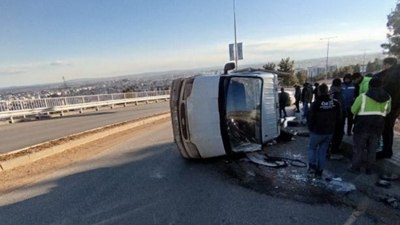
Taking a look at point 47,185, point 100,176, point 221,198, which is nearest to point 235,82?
→ point 221,198

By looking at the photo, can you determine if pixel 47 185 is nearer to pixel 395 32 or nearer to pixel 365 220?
pixel 365 220

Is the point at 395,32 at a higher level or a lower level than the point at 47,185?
higher

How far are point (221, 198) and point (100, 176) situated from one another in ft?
9.91

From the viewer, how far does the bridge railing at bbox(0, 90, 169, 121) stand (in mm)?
22641

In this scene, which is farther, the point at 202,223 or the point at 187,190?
the point at 187,190

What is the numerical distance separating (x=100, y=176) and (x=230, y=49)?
55.9 feet

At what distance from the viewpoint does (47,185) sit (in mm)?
6609

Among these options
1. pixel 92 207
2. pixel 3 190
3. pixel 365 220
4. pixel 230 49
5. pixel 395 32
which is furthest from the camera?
pixel 395 32

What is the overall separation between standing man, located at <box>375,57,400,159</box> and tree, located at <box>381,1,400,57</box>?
2654cm

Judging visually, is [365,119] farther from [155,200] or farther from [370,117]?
[155,200]

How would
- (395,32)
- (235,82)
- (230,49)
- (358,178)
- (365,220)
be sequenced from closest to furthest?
(365,220), (358,178), (235,82), (230,49), (395,32)

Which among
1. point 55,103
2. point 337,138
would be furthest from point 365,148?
point 55,103

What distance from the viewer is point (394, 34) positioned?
3003cm

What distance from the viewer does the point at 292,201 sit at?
4.80 m
